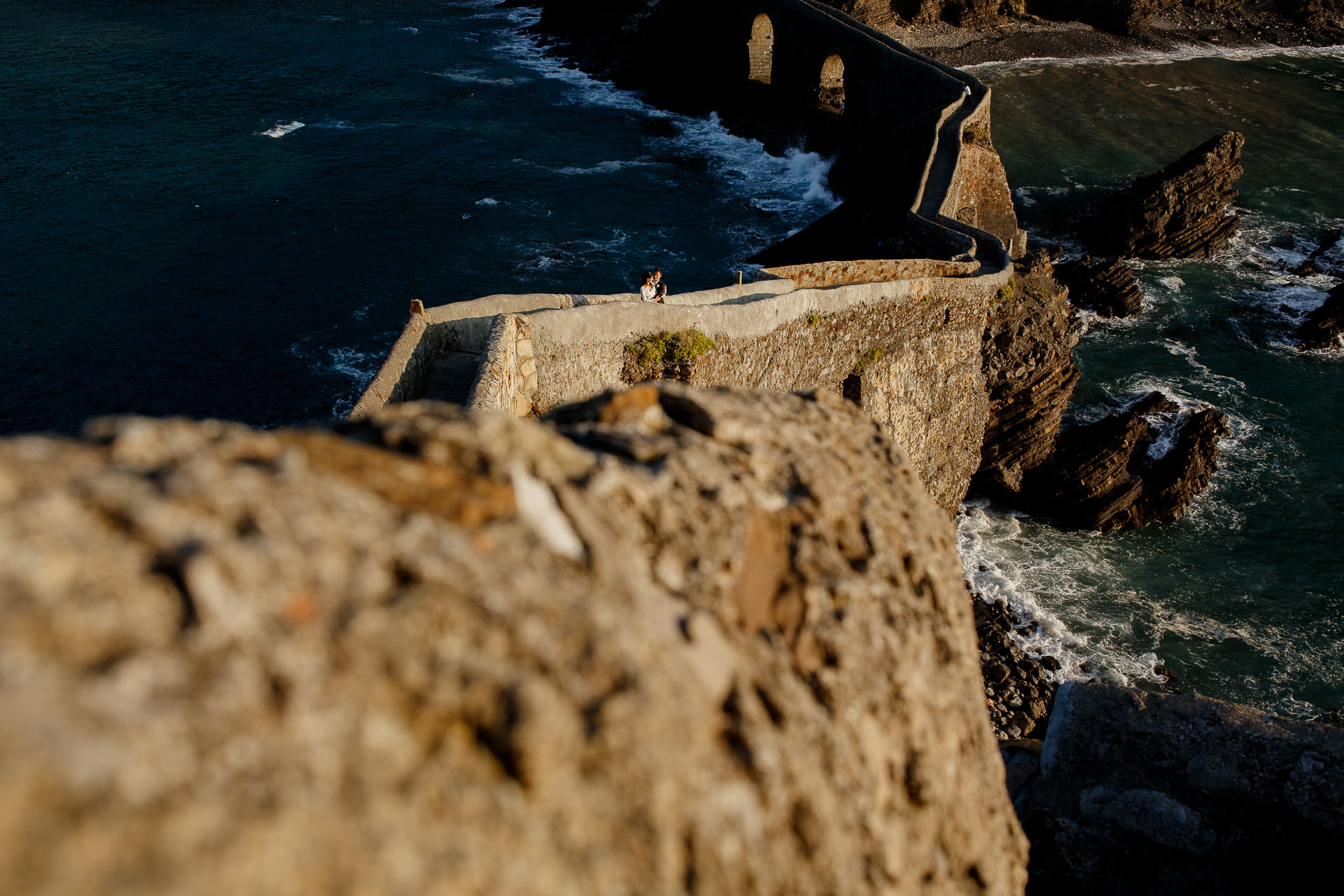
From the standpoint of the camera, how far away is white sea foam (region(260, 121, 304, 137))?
123 ft

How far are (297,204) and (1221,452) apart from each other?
3321 centimetres

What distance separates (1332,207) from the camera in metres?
37.0

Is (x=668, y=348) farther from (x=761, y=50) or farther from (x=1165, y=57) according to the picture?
(x=1165, y=57)

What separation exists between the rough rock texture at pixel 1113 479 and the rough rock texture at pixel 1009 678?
4.47 m

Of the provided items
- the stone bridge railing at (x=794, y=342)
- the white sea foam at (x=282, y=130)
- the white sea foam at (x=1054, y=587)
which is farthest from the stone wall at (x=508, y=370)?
the white sea foam at (x=282, y=130)

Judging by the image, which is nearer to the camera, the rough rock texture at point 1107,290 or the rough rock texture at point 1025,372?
the rough rock texture at point 1025,372

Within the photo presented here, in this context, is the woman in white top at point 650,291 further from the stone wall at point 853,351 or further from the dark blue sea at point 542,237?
the dark blue sea at point 542,237

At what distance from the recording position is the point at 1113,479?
21.9 m

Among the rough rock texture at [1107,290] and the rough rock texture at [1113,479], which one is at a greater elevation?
the rough rock texture at [1107,290]

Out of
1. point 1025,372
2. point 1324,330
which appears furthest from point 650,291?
point 1324,330

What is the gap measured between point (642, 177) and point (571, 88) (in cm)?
1369

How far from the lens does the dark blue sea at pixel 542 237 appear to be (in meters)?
20.6

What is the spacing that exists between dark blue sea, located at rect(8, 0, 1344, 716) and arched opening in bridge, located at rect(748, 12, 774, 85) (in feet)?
12.1

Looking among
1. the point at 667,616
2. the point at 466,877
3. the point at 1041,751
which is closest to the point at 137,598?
the point at 466,877
